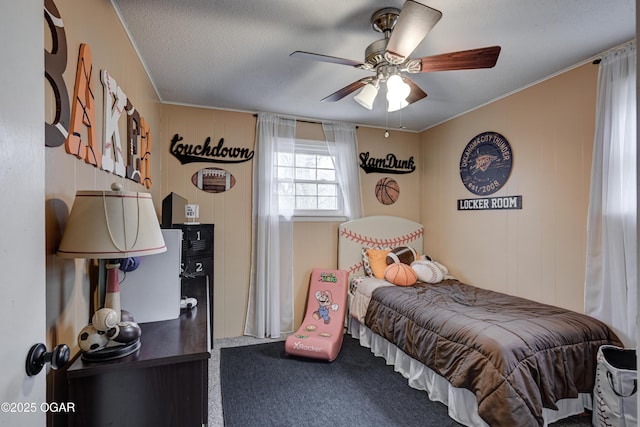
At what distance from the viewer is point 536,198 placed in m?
2.69

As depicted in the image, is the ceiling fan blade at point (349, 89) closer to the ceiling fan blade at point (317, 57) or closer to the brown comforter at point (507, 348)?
the ceiling fan blade at point (317, 57)

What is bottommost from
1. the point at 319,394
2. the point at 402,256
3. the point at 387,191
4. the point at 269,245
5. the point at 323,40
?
the point at 319,394

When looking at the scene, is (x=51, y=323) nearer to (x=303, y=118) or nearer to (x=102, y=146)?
(x=102, y=146)

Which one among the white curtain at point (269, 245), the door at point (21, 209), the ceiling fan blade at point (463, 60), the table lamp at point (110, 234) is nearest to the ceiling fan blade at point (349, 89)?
the ceiling fan blade at point (463, 60)

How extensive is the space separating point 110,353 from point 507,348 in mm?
1939

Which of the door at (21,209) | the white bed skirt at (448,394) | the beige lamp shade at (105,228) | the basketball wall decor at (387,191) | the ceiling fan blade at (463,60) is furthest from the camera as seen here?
the basketball wall decor at (387,191)

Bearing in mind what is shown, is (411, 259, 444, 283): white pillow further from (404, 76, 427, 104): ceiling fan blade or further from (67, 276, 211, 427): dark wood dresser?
(67, 276, 211, 427): dark wood dresser

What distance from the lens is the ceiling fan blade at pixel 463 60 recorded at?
5.28 ft

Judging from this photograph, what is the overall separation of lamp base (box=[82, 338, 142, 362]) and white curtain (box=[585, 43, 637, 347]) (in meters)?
2.80

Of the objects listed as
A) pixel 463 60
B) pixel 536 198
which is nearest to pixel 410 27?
pixel 463 60

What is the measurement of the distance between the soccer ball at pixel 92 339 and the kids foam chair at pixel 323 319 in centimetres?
200

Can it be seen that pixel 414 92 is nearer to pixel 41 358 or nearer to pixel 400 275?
pixel 400 275

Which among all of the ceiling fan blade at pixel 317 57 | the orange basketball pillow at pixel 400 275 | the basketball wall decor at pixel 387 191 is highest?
the ceiling fan blade at pixel 317 57

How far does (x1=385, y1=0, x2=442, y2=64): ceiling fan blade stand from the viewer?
4.49ft
